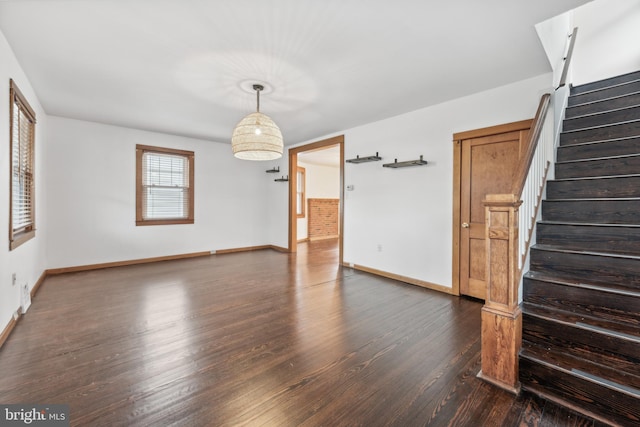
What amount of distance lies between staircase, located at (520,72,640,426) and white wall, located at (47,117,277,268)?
19.4ft

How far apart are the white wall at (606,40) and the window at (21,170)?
6811 millimetres

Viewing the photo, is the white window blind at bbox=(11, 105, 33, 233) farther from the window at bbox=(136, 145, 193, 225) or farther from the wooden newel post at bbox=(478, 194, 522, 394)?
the wooden newel post at bbox=(478, 194, 522, 394)

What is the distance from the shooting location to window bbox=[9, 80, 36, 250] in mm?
2783

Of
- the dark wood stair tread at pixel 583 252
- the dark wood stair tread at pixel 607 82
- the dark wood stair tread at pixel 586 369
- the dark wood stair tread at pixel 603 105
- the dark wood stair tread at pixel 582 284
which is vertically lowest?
the dark wood stair tread at pixel 586 369

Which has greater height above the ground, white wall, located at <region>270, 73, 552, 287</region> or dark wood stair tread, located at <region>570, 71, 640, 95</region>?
dark wood stair tread, located at <region>570, 71, 640, 95</region>

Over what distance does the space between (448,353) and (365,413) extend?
102 cm

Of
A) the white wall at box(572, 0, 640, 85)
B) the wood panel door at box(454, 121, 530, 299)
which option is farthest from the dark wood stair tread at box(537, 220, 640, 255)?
the white wall at box(572, 0, 640, 85)

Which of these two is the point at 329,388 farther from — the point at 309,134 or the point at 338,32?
the point at 309,134

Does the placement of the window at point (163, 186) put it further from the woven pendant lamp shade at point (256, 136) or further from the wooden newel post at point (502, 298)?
the wooden newel post at point (502, 298)

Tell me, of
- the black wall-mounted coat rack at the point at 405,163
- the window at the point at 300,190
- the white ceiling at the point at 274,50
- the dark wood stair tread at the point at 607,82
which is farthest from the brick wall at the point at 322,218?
the dark wood stair tread at the point at 607,82

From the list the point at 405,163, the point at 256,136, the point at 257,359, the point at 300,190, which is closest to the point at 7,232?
the point at 256,136

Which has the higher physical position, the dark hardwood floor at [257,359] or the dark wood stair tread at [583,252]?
the dark wood stair tread at [583,252]

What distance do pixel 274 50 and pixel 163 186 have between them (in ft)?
14.2

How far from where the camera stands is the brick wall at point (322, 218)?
9227 mm
